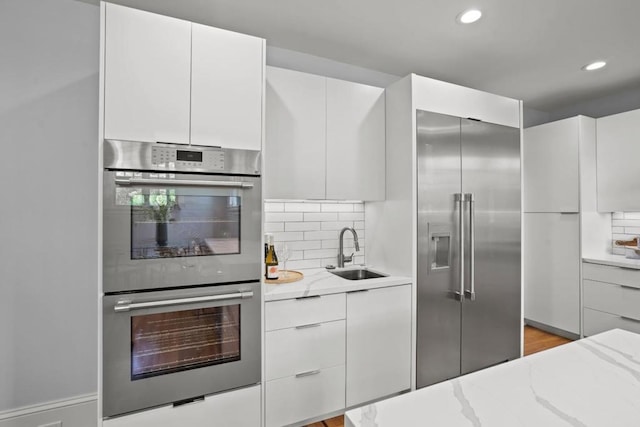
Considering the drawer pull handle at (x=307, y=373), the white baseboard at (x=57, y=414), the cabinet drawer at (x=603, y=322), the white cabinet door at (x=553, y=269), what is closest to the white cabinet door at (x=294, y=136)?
the drawer pull handle at (x=307, y=373)

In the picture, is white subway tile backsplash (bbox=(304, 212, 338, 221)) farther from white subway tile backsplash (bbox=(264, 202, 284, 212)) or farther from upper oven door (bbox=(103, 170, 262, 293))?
upper oven door (bbox=(103, 170, 262, 293))

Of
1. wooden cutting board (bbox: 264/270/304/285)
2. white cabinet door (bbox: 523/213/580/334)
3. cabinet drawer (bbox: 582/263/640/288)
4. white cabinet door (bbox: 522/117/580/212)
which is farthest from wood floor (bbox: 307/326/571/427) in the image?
wooden cutting board (bbox: 264/270/304/285)

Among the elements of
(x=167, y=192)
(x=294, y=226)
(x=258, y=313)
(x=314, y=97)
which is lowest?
(x=258, y=313)

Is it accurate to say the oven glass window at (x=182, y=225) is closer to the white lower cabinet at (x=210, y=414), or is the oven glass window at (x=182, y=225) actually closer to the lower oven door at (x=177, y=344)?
the lower oven door at (x=177, y=344)

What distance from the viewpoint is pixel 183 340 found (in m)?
1.76

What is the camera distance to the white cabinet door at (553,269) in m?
3.50

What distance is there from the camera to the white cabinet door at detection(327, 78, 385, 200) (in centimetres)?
249

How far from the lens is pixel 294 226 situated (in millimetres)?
2684

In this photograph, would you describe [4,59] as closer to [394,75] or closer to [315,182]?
[315,182]

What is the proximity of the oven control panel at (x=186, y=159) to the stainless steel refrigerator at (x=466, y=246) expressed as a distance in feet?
4.95

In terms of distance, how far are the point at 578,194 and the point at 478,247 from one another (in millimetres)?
1731

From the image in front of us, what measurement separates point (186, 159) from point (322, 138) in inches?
42.2

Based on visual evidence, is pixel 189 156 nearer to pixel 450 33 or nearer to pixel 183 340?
pixel 183 340

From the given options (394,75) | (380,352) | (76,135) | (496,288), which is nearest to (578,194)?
(496,288)
